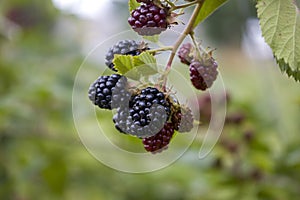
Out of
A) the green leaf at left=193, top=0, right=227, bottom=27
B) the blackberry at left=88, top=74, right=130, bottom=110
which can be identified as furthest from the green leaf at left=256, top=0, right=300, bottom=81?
the blackberry at left=88, top=74, right=130, bottom=110

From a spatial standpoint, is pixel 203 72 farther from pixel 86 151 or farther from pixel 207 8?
pixel 86 151

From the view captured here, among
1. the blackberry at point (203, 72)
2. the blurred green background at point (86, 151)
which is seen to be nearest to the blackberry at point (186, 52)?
the blackberry at point (203, 72)

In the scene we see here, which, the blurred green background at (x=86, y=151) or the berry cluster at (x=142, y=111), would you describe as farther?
the blurred green background at (x=86, y=151)

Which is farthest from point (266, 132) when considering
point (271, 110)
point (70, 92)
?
point (70, 92)

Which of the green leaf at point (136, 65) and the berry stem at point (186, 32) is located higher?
the berry stem at point (186, 32)

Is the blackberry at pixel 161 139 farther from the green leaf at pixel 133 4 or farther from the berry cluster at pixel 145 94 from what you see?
the green leaf at pixel 133 4

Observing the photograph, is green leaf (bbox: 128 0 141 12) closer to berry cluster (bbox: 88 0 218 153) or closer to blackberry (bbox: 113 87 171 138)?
berry cluster (bbox: 88 0 218 153)

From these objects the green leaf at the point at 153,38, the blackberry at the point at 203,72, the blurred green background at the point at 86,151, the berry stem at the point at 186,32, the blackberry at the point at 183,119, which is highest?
the berry stem at the point at 186,32

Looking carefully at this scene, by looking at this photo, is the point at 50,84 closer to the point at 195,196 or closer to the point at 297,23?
the point at 195,196
